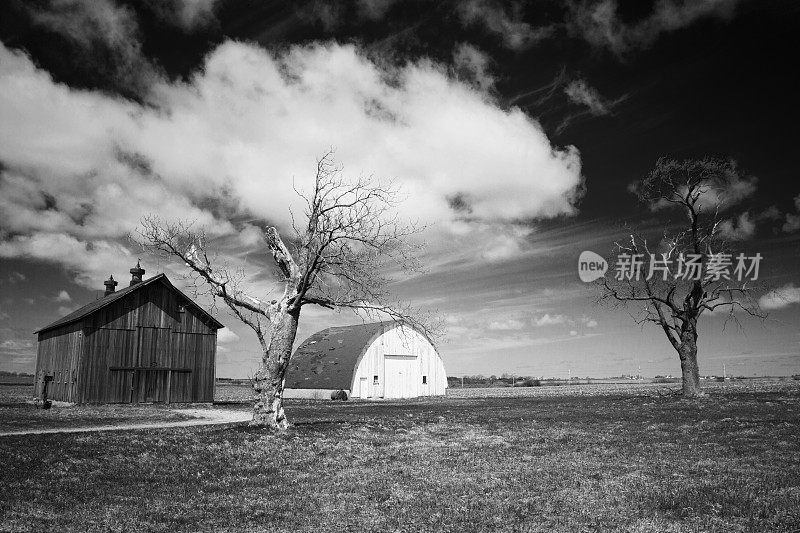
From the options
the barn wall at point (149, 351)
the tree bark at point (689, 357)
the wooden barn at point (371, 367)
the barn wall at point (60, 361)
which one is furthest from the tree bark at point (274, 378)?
the wooden barn at point (371, 367)

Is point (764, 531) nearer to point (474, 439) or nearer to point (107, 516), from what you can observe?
point (107, 516)

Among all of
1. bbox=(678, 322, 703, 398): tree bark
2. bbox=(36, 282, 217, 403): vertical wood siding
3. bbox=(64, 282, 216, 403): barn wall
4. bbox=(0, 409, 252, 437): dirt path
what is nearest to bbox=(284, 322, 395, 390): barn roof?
bbox=(64, 282, 216, 403): barn wall

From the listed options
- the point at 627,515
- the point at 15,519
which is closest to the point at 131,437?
the point at 15,519

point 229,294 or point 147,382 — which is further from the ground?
point 229,294

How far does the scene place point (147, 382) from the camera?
52062 mm

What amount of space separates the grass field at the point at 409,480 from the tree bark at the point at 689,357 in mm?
20533

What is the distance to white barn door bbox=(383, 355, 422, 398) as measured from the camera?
72062mm

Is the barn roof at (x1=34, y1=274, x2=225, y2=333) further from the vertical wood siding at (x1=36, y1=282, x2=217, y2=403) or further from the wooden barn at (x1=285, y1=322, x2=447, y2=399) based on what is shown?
the wooden barn at (x1=285, y1=322, x2=447, y2=399)

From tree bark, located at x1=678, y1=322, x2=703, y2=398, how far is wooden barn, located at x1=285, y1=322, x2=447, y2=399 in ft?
98.6

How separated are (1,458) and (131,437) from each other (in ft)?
18.8

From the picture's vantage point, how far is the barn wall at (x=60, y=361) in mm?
50094

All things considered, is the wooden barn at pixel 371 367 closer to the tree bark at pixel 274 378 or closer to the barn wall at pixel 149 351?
the barn wall at pixel 149 351

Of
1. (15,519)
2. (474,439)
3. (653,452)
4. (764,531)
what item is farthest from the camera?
(474,439)

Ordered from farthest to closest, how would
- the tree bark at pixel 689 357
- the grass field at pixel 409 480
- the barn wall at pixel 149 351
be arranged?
the barn wall at pixel 149 351
the tree bark at pixel 689 357
the grass field at pixel 409 480
